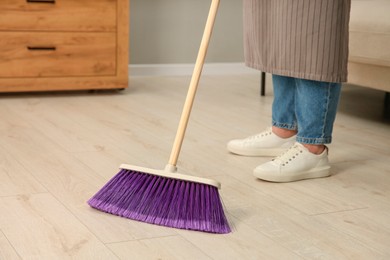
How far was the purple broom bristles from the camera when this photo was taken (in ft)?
4.11

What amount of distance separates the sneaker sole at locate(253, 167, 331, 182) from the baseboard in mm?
1974

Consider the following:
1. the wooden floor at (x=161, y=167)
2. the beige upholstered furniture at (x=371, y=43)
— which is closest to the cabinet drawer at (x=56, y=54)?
the wooden floor at (x=161, y=167)

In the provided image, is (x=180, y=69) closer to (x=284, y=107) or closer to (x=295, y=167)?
(x=284, y=107)

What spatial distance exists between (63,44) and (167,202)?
1.69m

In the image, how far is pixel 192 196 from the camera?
1.25 meters

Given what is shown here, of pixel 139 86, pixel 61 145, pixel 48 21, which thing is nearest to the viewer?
pixel 61 145

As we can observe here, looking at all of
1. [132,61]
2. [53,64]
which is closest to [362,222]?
[53,64]

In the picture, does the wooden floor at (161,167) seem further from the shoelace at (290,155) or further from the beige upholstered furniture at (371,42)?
the beige upholstered furniture at (371,42)

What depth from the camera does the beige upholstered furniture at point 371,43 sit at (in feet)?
7.14

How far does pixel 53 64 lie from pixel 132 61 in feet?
2.56

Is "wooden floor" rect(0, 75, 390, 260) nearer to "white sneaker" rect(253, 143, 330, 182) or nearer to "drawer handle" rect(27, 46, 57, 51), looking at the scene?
"white sneaker" rect(253, 143, 330, 182)

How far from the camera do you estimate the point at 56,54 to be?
2789mm

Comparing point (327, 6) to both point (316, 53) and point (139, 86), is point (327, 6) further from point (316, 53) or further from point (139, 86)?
point (139, 86)

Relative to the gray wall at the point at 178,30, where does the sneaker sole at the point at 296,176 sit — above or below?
below
